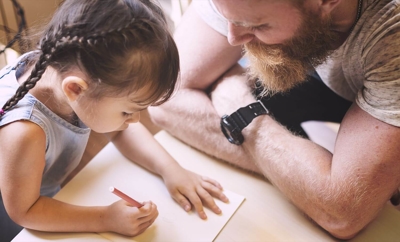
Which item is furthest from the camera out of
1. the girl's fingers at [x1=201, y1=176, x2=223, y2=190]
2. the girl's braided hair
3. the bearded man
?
the girl's fingers at [x1=201, y1=176, x2=223, y2=190]

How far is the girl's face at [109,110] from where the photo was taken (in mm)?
768

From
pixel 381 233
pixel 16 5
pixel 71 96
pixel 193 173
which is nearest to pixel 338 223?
pixel 381 233

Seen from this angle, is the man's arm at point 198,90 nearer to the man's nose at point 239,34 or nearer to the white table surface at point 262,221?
the white table surface at point 262,221

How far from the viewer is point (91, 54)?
2.27 ft

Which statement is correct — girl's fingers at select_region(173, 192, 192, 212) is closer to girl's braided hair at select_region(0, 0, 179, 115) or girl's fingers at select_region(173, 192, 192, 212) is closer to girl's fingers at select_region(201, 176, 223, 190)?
girl's fingers at select_region(201, 176, 223, 190)

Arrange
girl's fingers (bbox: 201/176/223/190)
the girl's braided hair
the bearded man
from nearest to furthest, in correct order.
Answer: the girl's braided hair → the bearded man → girl's fingers (bbox: 201/176/223/190)

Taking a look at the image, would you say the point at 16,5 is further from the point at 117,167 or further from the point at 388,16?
the point at 388,16

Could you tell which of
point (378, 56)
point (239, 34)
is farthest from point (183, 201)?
point (378, 56)

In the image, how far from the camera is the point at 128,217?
0.80m

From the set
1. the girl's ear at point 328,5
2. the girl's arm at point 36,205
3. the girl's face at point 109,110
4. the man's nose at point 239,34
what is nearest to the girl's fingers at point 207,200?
the girl's arm at point 36,205

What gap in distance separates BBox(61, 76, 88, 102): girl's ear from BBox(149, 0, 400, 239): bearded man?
30 centimetres

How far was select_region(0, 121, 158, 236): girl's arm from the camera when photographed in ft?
2.53

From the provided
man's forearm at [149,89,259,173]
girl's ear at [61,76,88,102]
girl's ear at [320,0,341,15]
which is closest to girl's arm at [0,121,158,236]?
girl's ear at [61,76,88,102]

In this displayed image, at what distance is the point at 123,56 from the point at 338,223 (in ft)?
1.68
